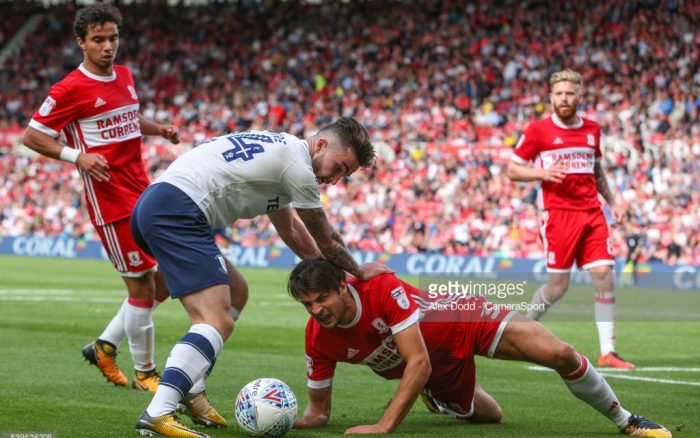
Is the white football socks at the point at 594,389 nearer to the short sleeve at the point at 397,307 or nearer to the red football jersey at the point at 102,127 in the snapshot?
the short sleeve at the point at 397,307

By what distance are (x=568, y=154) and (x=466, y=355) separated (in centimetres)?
490

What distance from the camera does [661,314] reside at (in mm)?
16875

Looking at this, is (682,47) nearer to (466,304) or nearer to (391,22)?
(391,22)

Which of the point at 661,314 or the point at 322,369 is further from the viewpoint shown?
the point at 661,314

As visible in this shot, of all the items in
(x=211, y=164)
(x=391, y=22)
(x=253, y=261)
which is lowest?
(x=253, y=261)

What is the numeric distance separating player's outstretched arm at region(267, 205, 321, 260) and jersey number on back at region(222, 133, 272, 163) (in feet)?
2.19

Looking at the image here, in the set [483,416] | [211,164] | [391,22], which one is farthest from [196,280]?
[391,22]

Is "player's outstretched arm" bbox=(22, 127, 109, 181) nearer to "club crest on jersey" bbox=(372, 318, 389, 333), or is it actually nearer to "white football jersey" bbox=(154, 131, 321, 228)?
"white football jersey" bbox=(154, 131, 321, 228)

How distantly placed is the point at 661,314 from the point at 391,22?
22.7 m

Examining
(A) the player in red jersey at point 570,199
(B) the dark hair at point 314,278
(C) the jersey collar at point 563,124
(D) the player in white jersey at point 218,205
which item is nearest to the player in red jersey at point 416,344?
(B) the dark hair at point 314,278

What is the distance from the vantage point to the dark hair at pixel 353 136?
6188 mm

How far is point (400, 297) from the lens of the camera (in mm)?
6285

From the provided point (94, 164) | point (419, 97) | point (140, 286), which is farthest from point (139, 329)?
point (419, 97)

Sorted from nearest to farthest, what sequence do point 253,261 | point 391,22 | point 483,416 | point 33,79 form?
point 483,416, point 253,261, point 391,22, point 33,79
